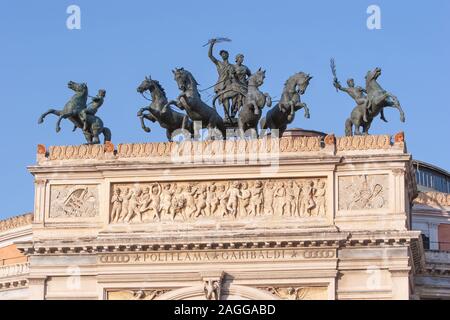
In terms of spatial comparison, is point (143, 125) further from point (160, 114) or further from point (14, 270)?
point (14, 270)

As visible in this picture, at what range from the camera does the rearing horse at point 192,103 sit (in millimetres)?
62281

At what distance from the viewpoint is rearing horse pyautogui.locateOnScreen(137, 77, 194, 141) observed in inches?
2454

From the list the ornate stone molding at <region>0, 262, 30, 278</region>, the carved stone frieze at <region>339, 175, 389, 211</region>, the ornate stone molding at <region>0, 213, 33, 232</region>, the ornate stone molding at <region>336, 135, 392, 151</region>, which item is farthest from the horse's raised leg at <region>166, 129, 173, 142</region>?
the ornate stone molding at <region>0, 213, 33, 232</region>

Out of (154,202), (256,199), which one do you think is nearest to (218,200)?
(256,199)

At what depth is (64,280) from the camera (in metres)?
60.2

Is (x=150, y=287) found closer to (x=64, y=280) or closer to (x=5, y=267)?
(x=64, y=280)

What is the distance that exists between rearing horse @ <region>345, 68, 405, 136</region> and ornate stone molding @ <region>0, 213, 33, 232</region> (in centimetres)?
2119

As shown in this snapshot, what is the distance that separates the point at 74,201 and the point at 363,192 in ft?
35.6

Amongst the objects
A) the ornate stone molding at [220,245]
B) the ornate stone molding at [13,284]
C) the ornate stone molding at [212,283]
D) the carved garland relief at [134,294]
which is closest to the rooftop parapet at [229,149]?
the ornate stone molding at [220,245]

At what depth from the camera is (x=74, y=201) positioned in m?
61.3

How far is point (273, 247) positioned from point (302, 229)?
1.24m

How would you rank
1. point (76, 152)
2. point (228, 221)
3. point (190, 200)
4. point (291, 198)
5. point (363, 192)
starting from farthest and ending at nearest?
1. point (76, 152)
2. point (190, 200)
3. point (228, 221)
4. point (291, 198)
5. point (363, 192)

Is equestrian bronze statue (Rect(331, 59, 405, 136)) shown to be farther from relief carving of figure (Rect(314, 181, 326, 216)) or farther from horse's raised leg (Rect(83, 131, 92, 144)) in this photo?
horse's raised leg (Rect(83, 131, 92, 144))
